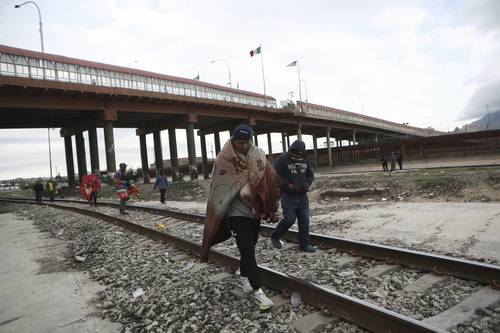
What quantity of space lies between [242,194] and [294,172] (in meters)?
2.06

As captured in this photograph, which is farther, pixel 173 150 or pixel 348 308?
pixel 173 150

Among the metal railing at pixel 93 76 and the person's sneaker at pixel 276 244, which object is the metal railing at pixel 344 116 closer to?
the metal railing at pixel 93 76

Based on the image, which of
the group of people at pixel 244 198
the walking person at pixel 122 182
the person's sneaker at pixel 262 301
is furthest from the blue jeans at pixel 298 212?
the walking person at pixel 122 182

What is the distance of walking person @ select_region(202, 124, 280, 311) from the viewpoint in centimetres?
359

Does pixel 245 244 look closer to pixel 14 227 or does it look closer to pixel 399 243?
pixel 399 243

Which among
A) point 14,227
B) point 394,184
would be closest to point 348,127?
point 394,184

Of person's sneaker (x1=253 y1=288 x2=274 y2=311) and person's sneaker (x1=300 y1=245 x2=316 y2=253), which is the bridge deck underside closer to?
person's sneaker (x1=300 y1=245 x2=316 y2=253)

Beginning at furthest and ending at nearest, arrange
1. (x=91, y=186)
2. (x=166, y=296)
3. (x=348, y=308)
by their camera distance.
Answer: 1. (x=91, y=186)
2. (x=166, y=296)
3. (x=348, y=308)

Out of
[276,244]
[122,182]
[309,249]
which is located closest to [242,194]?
[309,249]

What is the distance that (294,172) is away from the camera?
214 inches

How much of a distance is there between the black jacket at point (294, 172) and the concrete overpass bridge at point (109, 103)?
2239 centimetres

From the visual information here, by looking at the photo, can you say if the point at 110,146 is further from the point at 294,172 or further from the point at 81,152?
the point at 294,172

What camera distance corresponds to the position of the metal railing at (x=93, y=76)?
22422 mm

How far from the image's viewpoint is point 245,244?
12.0ft
